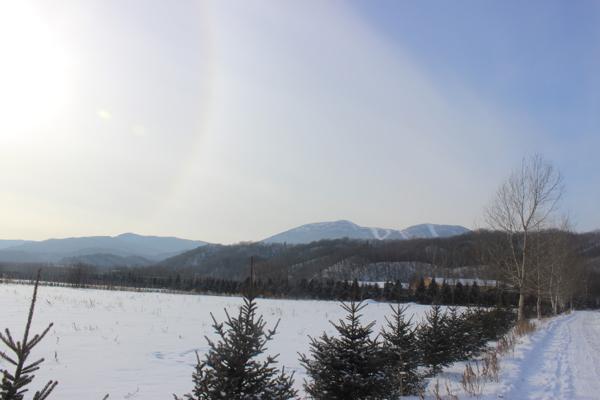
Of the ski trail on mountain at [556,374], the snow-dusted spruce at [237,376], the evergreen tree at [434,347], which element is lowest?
the ski trail on mountain at [556,374]

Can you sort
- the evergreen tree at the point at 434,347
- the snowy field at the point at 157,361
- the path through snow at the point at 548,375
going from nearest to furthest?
the snowy field at the point at 157,361, the path through snow at the point at 548,375, the evergreen tree at the point at 434,347

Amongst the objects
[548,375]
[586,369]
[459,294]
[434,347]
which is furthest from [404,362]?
[459,294]

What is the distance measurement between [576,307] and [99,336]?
10039 centimetres

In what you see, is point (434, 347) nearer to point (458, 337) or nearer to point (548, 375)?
point (458, 337)

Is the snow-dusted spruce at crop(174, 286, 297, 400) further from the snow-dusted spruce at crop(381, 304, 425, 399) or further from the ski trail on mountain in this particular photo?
the ski trail on mountain

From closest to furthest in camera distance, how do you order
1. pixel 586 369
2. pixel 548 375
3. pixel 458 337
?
pixel 548 375 → pixel 586 369 → pixel 458 337

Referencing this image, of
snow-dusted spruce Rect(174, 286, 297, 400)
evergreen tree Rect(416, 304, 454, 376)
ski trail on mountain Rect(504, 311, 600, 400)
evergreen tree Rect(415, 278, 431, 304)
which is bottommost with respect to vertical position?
evergreen tree Rect(415, 278, 431, 304)

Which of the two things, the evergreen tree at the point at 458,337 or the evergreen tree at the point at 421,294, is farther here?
the evergreen tree at the point at 421,294

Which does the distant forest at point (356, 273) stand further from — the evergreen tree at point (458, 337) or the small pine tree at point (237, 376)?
the small pine tree at point (237, 376)

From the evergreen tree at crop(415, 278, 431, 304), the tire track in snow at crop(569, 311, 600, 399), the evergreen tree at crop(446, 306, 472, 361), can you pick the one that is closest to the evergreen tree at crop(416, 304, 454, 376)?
the evergreen tree at crop(446, 306, 472, 361)

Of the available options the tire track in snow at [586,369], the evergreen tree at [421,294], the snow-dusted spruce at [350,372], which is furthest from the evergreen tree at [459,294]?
the snow-dusted spruce at [350,372]

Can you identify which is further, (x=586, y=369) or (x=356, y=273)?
(x=356, y=273)

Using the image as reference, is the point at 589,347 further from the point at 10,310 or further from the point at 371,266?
the point at 371,266

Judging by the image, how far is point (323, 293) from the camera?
65.0m
